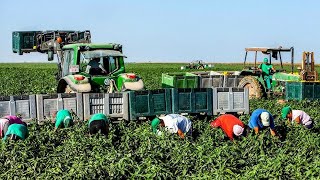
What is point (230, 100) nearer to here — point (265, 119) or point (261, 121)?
point (261, 121)

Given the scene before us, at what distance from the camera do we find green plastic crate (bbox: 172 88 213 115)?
1445cm

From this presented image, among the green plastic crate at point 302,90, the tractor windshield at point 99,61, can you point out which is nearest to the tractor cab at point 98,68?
the tractor windshield at point 99,61

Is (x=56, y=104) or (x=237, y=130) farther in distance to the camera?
(x=56, y=104)

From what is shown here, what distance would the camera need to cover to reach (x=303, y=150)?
991cm

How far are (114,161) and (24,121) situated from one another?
5.67 m

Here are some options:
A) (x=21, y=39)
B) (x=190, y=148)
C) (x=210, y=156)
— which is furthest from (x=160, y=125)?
(x=21, y=39)

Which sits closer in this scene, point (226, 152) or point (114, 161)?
point (114, 161)

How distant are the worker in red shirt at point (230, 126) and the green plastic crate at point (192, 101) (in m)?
2.22

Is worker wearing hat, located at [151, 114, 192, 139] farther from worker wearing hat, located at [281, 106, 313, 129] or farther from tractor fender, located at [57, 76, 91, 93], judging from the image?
tractor fender, located at [57, 76, 91, 93]

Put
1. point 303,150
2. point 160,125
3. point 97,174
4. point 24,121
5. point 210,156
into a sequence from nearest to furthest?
1. point 97,174
2. point 210,156
3. point 303,150
4. point 160,125
5. point 24,121

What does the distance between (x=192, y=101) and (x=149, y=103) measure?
120cm

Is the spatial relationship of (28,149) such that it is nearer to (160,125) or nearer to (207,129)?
(160,125)

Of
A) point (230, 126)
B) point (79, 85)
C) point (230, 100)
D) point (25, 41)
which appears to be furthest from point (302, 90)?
point (25, 41)

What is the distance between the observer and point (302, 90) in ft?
68.9
